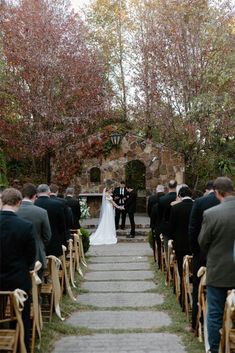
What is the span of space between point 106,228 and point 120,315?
10.5 meters

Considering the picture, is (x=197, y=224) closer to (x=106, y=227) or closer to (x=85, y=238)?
(x=85, y=238)

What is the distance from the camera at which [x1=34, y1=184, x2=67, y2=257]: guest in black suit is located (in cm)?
877

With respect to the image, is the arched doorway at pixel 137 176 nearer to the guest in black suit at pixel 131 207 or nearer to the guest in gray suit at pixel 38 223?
the guest in black suit at pixel 131 207

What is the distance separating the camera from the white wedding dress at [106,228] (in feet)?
62.0

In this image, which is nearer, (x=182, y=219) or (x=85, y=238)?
(x=182, y=219)

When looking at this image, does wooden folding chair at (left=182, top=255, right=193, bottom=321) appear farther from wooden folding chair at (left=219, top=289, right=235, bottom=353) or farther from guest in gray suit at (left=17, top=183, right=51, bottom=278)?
wooden folding chair at (left=219, top=289, right=235, bottom=353)

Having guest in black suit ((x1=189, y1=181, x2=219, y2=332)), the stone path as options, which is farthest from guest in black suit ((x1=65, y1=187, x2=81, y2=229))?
guest in black suit ((x1=189, y1=181, x2=219, y2=332))

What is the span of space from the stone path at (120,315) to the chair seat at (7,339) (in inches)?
54.6

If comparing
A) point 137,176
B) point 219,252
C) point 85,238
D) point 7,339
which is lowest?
point 85,238

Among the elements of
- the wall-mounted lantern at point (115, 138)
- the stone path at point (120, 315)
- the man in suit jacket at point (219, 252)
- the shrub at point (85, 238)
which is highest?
the wall-mounted lantern at point (115, 138)

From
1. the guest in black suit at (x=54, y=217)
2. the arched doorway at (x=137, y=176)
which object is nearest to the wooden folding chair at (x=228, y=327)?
the guest in black suit at (x=54, y=217)

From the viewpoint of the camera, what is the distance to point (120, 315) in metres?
8.57

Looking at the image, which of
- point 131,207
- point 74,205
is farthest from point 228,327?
point 131,207

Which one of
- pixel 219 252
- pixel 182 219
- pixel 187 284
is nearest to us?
pixel 219 252
